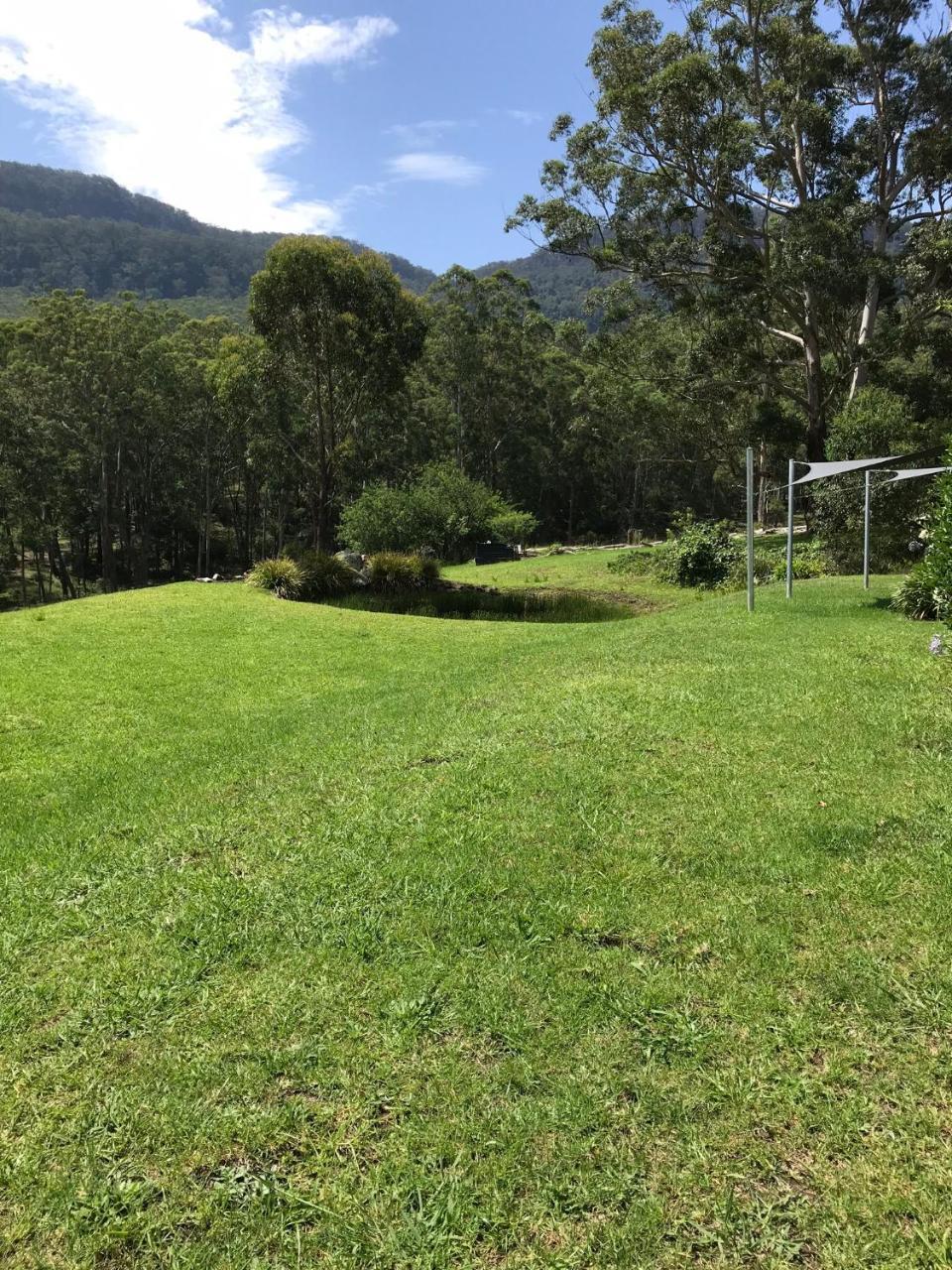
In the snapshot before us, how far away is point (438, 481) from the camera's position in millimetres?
28391

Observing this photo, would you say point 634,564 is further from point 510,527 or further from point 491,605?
point 510,527

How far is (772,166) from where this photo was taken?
71.3 ft

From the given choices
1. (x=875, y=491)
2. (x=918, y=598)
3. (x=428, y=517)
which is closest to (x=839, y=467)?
(x=918, y=598)

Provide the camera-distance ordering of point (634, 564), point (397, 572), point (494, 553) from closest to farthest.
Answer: point (397, 572) < point (634, 564) < point (494, 553)

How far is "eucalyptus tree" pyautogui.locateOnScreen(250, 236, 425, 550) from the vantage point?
20.9 m

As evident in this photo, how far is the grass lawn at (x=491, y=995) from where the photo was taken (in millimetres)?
1812

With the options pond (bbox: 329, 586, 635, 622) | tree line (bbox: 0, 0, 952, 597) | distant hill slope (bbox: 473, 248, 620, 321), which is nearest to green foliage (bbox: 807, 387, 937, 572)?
tree line (bbox: 0, 0, 952, 597)

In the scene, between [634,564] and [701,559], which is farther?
[634,564]

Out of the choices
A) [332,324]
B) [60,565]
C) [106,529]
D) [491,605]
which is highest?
[332,324]

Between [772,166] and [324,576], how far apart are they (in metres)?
17.1

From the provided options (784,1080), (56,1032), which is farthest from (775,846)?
(56,1032)

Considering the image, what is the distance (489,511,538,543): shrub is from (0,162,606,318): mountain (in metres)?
52.9

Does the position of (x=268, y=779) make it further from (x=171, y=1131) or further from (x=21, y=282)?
(x=21, y=282)

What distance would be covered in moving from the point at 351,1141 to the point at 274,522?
162 feet
